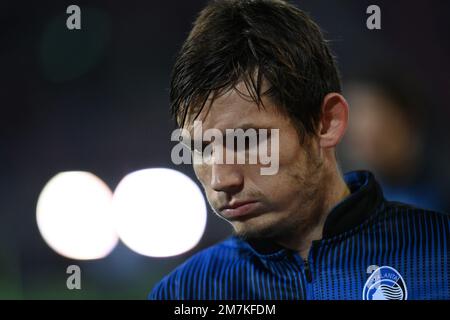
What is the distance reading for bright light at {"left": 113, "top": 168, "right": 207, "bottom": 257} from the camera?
76.1 inches

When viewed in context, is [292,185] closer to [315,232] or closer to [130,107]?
[315,232]

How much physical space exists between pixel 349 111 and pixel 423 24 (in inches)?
15.4

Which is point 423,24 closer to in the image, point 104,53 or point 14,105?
point 104,53

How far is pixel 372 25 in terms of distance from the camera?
1841 mm

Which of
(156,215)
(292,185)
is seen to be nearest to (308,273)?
(292,185)

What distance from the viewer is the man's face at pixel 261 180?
156 centimetres

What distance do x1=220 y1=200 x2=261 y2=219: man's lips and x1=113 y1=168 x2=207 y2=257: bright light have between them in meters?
0.35

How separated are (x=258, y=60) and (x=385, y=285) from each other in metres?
0.70

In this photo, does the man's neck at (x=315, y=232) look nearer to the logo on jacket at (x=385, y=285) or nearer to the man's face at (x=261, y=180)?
the man's face at (x=261, y=180)

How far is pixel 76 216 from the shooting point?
1942 millimetres

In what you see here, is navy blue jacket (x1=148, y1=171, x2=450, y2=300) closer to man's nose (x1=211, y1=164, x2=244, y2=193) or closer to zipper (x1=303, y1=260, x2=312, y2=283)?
zipper (x1=303, y1=260, x2=312, y2=283)

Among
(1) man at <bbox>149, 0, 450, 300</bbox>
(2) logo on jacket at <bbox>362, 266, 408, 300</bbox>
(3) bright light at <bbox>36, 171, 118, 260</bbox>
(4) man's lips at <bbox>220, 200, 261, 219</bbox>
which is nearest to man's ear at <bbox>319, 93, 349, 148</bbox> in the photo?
(1) man at <bbox>149, 0, 450, 300</bbox>

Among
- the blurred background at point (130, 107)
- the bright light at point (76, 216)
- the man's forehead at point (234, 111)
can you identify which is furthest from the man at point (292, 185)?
the bright light at point (76, 216)
